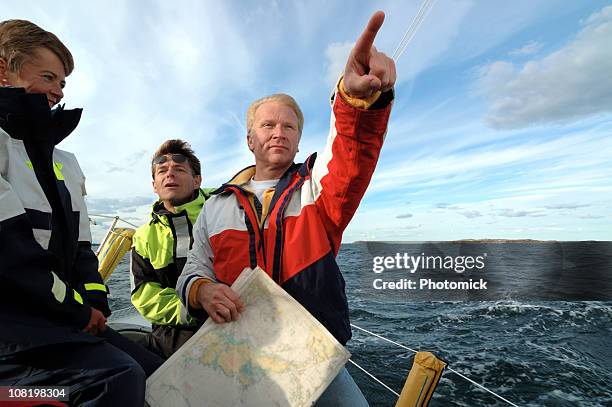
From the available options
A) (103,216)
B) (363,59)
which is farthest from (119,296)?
(363,59)

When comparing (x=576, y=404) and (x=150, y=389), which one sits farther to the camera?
(x=576, y=404)

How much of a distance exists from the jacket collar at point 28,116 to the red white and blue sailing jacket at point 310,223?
785mm

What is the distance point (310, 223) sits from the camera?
134 centimetres

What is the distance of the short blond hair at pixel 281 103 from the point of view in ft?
5.40

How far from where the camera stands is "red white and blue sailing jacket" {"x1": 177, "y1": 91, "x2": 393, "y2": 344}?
1186mm

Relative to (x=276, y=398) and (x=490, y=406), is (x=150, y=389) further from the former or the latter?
(x=490, y=406)

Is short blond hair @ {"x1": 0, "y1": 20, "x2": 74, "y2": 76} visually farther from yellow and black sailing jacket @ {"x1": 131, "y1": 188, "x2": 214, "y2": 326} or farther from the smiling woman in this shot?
yellow and black sailing jacket @ {"x1": 131, "y1": 188, "x2": 214, "y2": 326}

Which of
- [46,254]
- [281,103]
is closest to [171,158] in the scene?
[281,103]

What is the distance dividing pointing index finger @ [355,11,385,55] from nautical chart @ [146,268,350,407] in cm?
83

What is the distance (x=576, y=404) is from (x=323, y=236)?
7921mm

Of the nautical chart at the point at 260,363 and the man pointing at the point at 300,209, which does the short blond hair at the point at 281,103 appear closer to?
the man pointing at the point at 300,209

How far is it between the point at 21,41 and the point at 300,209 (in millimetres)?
1409

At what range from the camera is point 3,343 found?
1.01m

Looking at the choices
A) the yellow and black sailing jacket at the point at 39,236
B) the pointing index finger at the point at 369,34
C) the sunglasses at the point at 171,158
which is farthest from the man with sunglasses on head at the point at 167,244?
the pointing index finger at the point at 369,34
